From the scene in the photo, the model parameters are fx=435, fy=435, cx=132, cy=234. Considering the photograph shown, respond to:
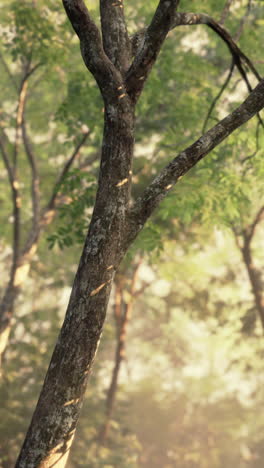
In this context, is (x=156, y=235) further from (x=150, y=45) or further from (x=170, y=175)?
(x=150, y=45)

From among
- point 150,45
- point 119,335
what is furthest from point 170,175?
point 119,335

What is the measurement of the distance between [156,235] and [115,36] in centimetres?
421

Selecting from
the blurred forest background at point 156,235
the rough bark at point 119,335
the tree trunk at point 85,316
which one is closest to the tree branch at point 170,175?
the tree trunk at point 85,316

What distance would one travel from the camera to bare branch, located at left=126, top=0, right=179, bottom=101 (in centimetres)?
425

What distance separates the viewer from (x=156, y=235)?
324 inches

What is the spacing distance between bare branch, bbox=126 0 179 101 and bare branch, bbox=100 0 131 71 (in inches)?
9.0

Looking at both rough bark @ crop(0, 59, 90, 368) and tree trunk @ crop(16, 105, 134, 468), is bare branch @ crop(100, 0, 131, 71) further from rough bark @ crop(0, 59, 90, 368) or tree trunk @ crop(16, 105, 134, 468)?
rough bark @ crop(0, 59, 90, 368)

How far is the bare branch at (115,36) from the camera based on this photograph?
4.62 metres

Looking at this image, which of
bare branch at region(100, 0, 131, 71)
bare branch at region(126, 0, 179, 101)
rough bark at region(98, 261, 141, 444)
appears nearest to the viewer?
bare branch at region(126, 0, 179, 101)

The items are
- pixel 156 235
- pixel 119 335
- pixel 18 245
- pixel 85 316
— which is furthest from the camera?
pixel 119 335

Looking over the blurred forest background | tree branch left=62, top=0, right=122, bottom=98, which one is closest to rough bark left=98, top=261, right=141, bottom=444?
the blurred forest background

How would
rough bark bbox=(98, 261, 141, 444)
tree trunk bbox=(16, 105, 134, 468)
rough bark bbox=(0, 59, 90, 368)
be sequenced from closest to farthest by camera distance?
tree trunk bbox=(16, 105, 134, 468) < rough bark bbox=(0, 59, 90, 368) < rough bark bbox=(98, 261, 141, 444)

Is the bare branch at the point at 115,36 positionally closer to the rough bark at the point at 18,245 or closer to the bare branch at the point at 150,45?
the bare branch at the point at 150,45

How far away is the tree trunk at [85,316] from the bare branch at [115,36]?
63 centimetres
